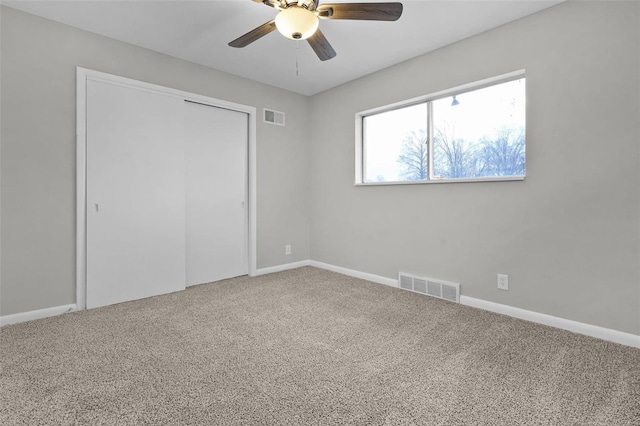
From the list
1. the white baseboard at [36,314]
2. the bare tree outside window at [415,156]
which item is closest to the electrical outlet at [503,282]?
the bare tree outside window at [415,156]

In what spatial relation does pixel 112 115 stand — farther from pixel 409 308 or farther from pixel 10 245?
pixel 409 308

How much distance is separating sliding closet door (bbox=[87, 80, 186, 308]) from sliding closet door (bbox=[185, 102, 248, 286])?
160 mm

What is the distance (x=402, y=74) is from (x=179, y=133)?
2531mm

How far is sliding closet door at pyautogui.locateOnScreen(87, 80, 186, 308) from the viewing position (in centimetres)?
280

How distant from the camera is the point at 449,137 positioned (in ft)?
10.2

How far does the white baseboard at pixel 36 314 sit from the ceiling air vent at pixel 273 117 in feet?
9.55

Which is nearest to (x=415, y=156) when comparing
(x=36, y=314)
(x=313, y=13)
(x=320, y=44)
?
(x=320, y=44)

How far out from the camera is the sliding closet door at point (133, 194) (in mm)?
2801

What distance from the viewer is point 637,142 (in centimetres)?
203

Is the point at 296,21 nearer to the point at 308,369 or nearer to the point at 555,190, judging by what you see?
the point at 308,369

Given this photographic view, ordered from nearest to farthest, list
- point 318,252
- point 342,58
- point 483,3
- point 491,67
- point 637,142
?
point 637,142 → point 483,3 → point 491,67 → point 342,58 → point 318,252

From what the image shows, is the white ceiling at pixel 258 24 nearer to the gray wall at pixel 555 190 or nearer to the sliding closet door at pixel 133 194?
the gray wall at pixel 555 190

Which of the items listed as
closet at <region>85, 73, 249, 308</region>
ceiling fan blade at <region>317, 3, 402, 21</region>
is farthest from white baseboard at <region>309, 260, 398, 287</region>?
ceiling fan blade at <region>317, 3, 402, 21</region>

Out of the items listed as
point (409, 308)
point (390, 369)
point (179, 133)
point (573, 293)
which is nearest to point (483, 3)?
point (573, 293)
